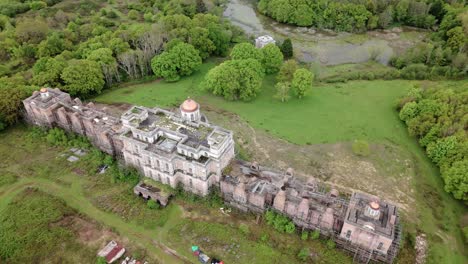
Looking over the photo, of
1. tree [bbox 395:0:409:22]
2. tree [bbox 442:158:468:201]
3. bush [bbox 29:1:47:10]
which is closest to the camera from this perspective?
tree [bbox 442:158:468:201]

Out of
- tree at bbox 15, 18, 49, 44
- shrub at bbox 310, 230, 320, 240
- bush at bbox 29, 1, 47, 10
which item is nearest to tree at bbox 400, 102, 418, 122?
shrub at bbox 310, 230, 320, 240

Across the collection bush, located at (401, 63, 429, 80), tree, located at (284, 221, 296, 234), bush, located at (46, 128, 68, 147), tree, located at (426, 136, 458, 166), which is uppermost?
bush, located at (401, 63, 429, 80)

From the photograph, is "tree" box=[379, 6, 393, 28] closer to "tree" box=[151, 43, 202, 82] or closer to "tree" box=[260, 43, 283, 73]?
"tree" box=[260, 43, 283, 73]

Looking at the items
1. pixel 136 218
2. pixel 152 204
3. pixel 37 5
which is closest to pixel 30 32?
pixel 37 5

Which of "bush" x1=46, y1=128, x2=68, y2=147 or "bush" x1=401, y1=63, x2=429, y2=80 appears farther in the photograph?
"bush" x1=401, y1=63, x2=429, y2=80

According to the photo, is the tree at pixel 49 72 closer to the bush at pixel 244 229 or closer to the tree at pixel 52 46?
the tree at pixel 52 46

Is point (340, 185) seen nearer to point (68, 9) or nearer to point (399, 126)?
point (399, 126)

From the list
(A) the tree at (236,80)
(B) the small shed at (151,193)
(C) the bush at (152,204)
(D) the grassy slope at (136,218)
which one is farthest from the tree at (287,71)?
(C) the bush at (152,204)

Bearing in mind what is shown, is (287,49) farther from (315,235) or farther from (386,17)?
(315,235)
